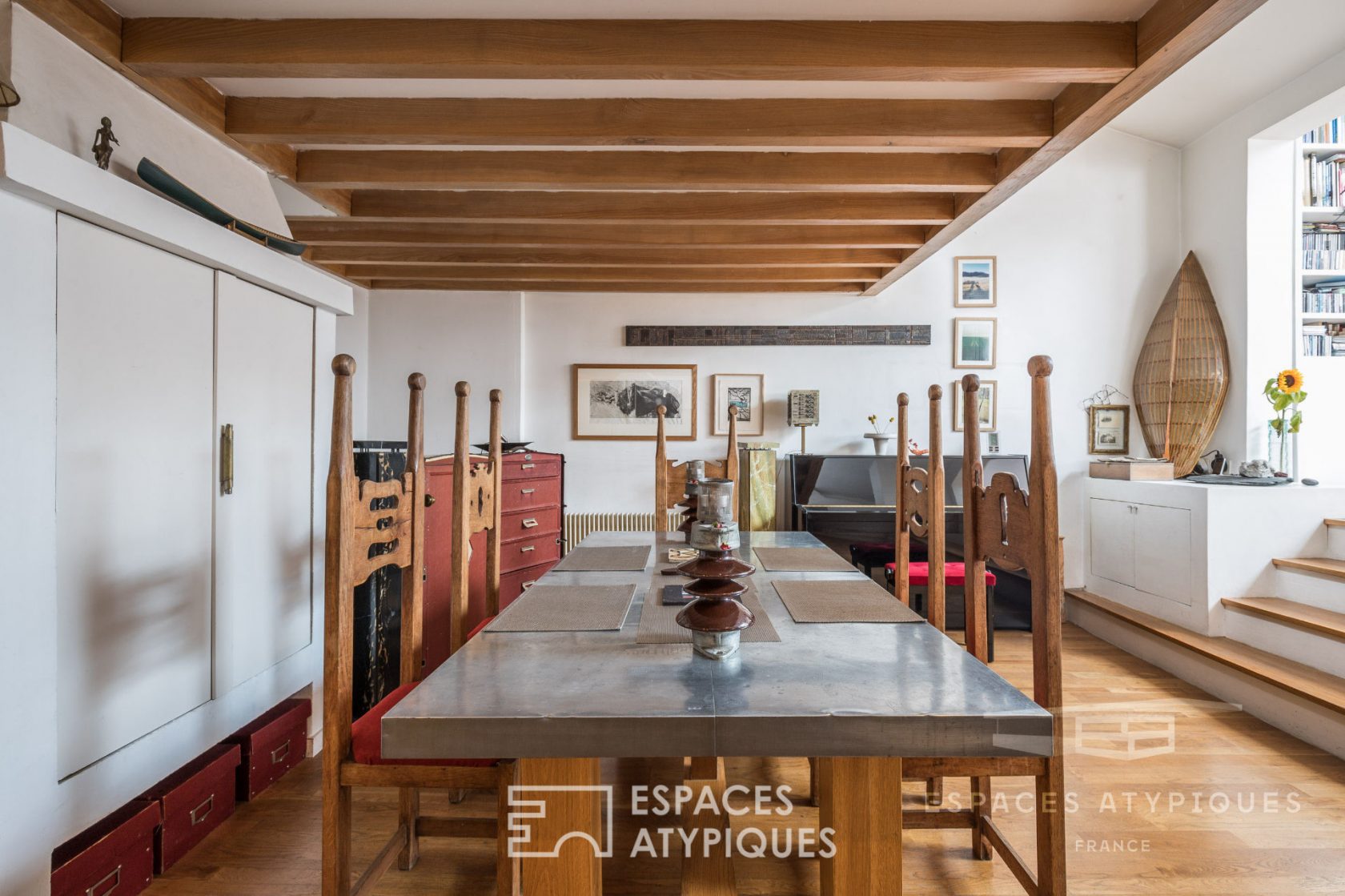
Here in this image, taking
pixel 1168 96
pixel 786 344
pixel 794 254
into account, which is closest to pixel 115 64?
pixel 794 254

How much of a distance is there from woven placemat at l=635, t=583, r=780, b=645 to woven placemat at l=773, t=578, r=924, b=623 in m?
0.09

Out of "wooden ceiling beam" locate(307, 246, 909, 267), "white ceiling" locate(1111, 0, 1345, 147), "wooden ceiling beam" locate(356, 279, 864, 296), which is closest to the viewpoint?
"white ceiling" locate(1111, 0, 1345, 147)

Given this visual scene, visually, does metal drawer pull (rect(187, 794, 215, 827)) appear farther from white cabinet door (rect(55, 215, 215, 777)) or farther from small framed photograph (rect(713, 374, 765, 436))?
small framed photograph (rect(713, 374, 765, 436))

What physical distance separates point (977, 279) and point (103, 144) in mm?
5135

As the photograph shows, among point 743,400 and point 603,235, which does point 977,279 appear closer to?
point 743,400

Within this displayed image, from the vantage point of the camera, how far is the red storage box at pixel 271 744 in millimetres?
2312

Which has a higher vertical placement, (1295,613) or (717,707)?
(717,707)

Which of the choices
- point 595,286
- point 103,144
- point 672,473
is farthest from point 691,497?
point 595,286

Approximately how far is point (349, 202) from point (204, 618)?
2.12m

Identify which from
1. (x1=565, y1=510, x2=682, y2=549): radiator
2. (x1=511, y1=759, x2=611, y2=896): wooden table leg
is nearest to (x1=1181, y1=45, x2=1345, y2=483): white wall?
(x1=565, y1=510, x2=682, y2=549): radiator

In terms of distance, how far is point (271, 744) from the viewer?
8.01 feet

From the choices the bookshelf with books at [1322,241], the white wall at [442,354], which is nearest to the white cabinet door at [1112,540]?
the bookshelf with books at [1322,241]

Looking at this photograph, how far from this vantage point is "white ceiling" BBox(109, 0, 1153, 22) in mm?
1896

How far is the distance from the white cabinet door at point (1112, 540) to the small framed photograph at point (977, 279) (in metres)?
1.71
